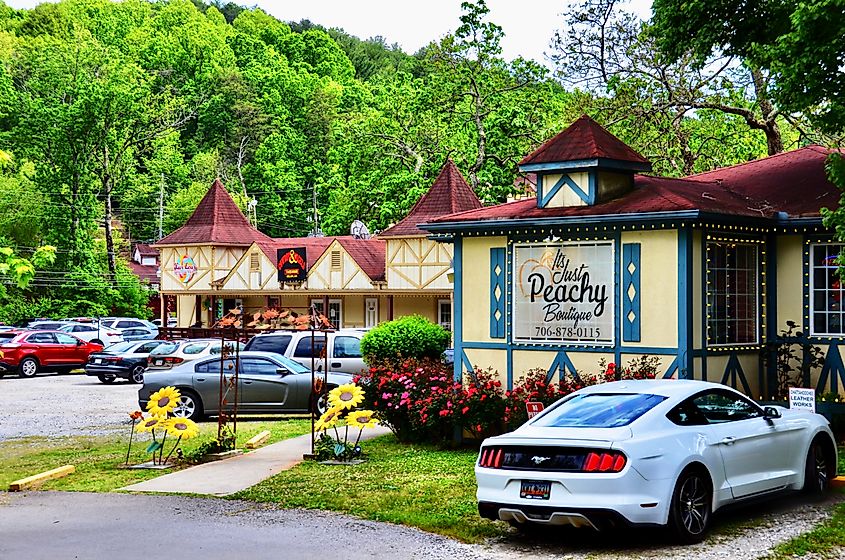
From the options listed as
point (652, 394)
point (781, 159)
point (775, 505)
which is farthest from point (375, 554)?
point (781, 159)

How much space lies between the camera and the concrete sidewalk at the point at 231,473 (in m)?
14.2

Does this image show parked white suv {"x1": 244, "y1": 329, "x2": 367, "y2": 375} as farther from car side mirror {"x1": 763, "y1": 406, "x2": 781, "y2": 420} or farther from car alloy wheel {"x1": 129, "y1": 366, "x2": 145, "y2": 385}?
car side mirror {"x1": 763, "y1": 406, "x2": 781, "y2": 420}

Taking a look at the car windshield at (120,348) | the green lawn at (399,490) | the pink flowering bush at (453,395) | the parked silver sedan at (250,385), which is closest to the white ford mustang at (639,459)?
the green lawn at (399,490)

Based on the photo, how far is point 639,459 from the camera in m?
9.88

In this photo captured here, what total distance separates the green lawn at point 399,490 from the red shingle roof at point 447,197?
25911 mm

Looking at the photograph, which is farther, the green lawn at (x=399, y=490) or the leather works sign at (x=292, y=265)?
the leather works sign at (x=292, y=265)

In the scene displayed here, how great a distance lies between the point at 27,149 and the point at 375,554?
62181 mm

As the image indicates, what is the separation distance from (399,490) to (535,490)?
12.1 feet

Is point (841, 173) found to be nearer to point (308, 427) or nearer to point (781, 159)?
point (781, 159)

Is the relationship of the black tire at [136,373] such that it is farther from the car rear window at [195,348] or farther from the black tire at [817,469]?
the black tire at [817,469]

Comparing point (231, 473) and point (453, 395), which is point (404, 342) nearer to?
point (453, 395)

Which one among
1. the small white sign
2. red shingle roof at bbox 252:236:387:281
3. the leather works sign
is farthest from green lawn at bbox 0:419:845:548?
the leather works sign

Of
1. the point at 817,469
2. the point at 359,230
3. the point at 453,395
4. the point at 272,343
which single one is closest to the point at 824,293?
the point at 817,469

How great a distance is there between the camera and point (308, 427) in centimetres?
2111
